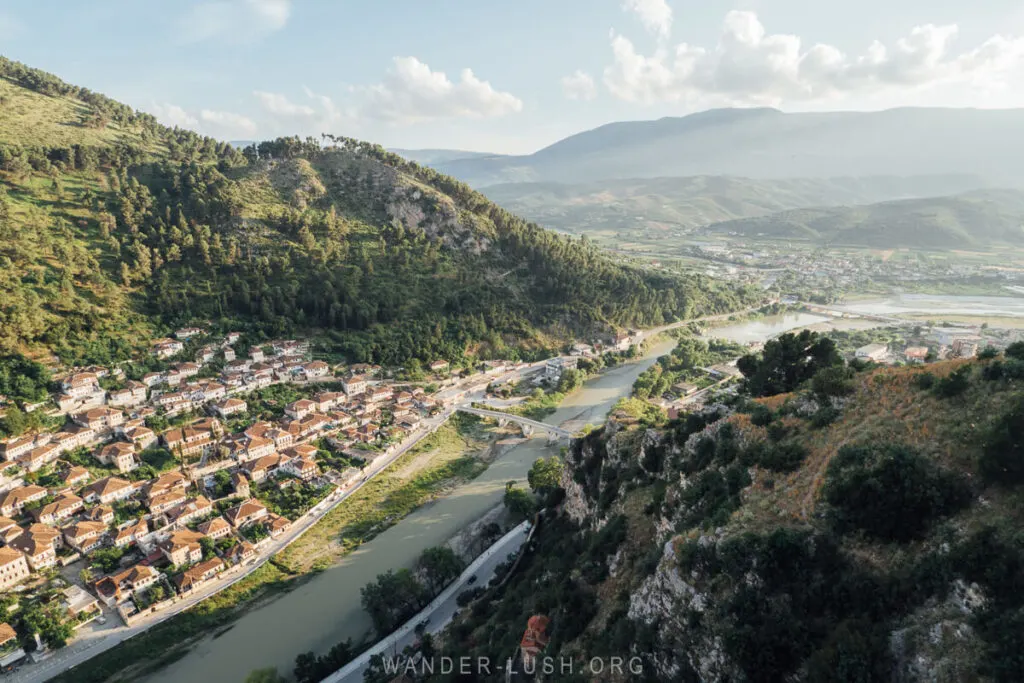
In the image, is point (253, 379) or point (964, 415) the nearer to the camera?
point (964, 415)

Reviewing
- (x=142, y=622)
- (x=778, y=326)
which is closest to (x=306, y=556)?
(x=142, y=622)

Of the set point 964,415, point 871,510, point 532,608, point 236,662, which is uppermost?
point 964,415

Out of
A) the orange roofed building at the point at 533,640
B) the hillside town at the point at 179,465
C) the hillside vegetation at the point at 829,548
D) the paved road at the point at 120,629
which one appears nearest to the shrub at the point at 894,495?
the hillside vegetation at the point at 829,548

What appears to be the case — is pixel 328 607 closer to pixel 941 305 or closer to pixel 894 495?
pixel 894 495

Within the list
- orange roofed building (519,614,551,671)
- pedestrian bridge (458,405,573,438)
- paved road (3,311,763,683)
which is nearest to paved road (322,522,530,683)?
paved road (3,311,763,683)

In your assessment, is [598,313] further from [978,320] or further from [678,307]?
[978,320]

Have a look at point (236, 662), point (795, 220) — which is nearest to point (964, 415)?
point (236, 662)
